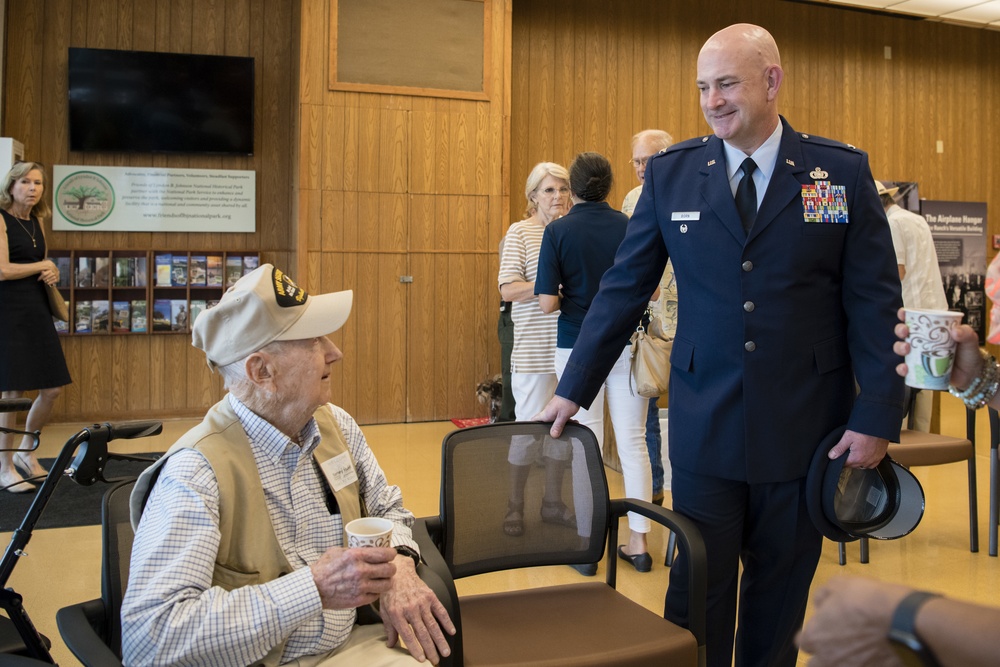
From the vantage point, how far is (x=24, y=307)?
15.4 ft

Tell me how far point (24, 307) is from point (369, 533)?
13.1 ft

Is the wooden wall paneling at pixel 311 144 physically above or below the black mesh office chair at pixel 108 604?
above

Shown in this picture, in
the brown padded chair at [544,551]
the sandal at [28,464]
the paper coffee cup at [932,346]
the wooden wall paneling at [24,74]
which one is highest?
the wooden wall paneling at [24,74]

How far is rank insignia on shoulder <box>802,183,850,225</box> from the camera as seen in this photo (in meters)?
2.04

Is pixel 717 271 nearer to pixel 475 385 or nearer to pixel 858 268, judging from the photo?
pixel 858 268

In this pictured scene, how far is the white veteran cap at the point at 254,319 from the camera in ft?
5.50

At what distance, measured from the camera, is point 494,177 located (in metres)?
7.09

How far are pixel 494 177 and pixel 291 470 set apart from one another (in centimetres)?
560

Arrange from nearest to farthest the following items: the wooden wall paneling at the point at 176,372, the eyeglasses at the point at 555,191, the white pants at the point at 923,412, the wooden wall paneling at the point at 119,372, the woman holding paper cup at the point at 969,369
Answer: the woman holding paper cup at the point at 969,369, the eyeglasses at the point at 555,191, the white pants at the point at 923,412, the wooden wall paneling at the point at 119,372, the wooden wall paneling at the point at 176,372

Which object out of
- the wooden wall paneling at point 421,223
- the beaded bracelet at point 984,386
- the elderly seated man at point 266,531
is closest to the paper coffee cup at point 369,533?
the elderly seated man at point 266,531

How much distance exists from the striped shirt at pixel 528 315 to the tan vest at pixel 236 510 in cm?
238

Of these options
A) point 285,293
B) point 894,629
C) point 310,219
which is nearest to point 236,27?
point 310,219

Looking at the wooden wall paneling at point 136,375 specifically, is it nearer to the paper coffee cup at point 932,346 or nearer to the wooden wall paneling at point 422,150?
the wooden wall paneling at point 422,150

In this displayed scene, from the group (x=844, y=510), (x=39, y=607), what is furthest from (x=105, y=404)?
(x=844, y=510)
